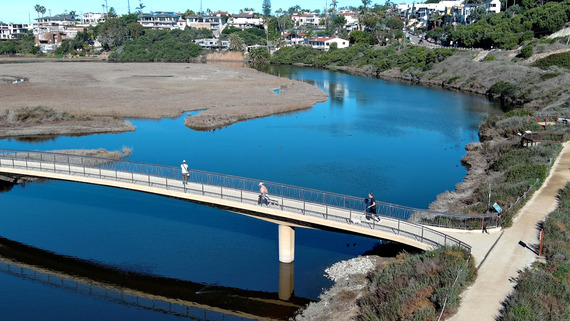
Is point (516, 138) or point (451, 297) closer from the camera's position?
point (451, 297)

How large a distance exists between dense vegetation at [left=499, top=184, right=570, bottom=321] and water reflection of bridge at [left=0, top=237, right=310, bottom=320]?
379 inches

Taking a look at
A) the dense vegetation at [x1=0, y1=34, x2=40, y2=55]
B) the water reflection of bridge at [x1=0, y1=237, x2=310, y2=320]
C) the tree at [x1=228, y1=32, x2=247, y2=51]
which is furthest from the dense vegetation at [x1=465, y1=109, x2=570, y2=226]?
the dense vegetation at [x1=0, y1=34, x2=40, y2=55]

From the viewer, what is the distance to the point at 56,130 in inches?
2384

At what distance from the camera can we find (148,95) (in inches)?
3354

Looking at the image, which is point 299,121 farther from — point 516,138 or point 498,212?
point 498,212

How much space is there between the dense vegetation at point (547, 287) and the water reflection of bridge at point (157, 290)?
31.6 ft

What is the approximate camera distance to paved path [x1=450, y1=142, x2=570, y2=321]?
64.7ft

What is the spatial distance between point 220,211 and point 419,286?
17.5 metres

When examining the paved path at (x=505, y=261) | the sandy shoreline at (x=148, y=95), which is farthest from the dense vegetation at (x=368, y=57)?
the paved path at (x=505, y=261)

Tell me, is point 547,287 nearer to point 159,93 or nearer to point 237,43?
point 159,93

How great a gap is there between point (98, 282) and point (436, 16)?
16554 cm

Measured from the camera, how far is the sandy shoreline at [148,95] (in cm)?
6806

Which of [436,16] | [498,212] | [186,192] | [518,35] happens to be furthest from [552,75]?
[436,16]

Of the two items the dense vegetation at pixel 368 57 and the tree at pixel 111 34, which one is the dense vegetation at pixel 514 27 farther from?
the tree at pixel 111 34
